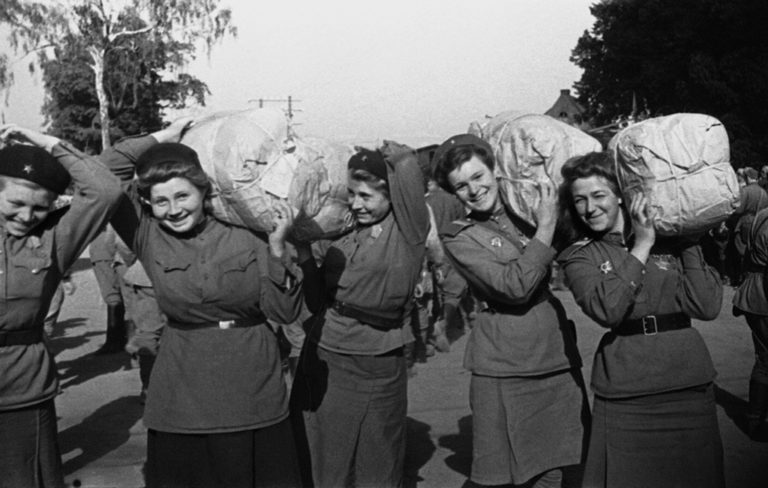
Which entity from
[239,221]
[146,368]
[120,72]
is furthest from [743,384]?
[120,72]

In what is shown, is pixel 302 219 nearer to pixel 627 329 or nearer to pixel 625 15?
pixel 627 329

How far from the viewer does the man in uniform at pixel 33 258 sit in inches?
122

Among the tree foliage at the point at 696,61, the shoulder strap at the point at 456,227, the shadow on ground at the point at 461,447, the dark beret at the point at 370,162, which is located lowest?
the shadow on ground at the point at 461,447

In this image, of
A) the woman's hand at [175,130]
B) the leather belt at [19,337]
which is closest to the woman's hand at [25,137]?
the woman's hand at [175,130]

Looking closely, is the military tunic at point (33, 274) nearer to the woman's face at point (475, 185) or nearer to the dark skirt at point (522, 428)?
the woman's face at point (475, 185)

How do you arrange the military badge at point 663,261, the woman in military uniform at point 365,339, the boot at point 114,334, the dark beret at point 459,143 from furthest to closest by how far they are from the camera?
the boot at point 114,334
the woman in military uniform at point 365,339
the dark beret at point 459,143
the military badge at point 663,261

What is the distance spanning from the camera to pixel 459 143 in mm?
3543

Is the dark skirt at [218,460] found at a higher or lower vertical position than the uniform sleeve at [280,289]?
lower

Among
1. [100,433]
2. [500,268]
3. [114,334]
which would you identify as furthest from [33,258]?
[114,334]

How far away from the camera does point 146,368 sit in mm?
6414

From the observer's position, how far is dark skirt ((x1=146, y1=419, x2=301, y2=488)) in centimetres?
316

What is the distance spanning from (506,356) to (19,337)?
201 centimetres

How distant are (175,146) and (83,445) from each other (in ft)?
11.3

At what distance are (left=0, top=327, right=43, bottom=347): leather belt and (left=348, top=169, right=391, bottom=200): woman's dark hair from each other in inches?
57.6
